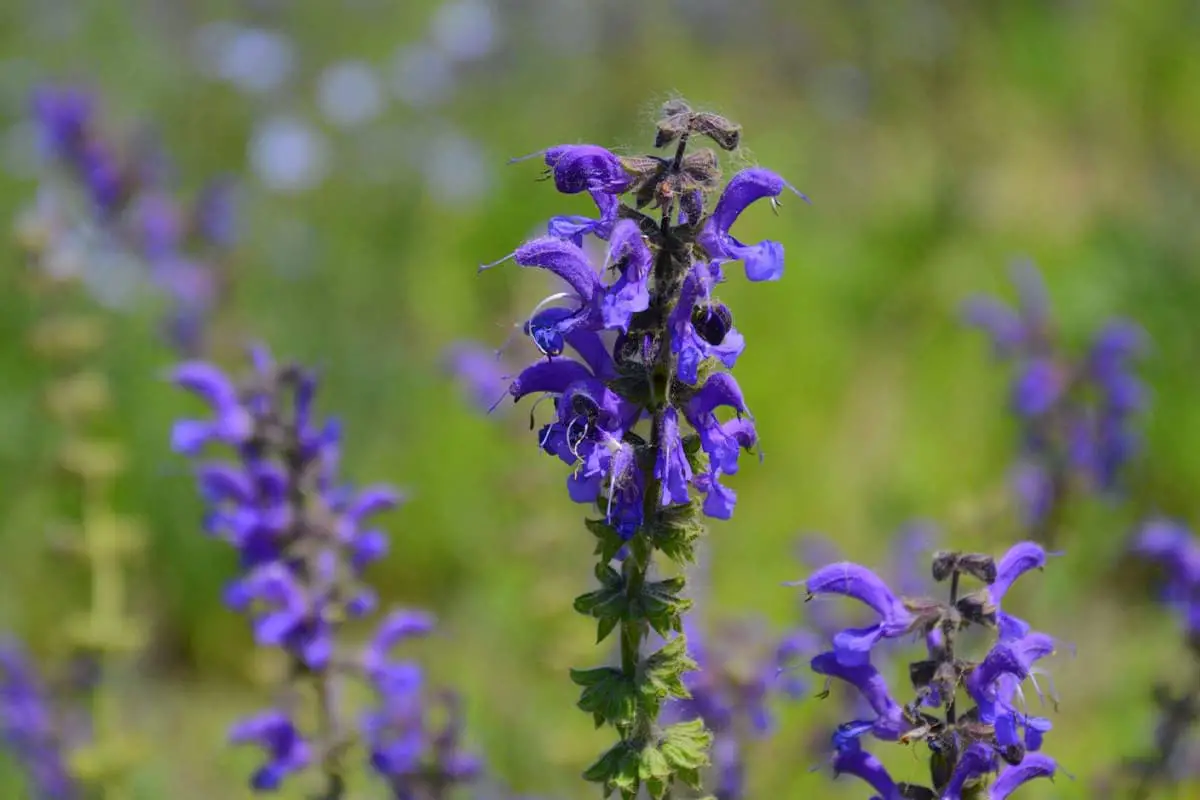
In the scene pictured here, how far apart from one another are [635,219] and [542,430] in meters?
0.38

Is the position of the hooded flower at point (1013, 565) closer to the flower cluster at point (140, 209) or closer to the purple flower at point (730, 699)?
the purple flower at point (730, 699)

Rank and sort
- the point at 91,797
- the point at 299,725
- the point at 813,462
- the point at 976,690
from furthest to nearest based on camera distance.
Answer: the point at 813,462 → the point at 91,797 → the point at 299,725 → the point at 976,690

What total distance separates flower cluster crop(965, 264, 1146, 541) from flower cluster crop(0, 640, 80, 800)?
349cm

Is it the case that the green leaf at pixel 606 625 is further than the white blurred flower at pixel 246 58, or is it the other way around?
the white blurred flower at pixel 246 58

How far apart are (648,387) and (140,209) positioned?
158 inches

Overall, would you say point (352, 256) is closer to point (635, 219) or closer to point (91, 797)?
point (91, 797)

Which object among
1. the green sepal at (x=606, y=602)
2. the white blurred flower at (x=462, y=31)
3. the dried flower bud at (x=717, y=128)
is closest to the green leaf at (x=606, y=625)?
the green sepal at (x=606, y=602)

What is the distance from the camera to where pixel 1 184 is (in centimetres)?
902

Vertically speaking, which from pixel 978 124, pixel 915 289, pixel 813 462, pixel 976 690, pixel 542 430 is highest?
pixel 978 124

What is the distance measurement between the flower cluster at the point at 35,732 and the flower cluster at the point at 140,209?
1453mm

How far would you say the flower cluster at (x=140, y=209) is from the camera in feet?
17.3

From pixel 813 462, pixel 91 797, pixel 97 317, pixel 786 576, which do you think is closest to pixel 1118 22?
pixel 813 462

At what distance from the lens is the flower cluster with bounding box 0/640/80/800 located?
439 cm

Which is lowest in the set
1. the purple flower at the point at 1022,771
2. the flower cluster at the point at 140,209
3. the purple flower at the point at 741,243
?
the purple flower at the point at 1022,771
